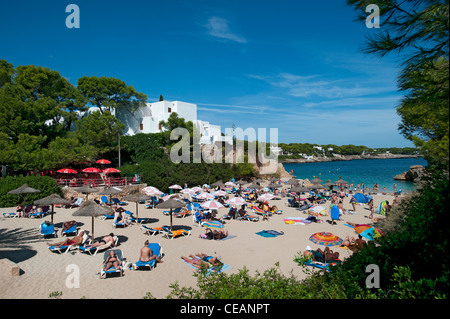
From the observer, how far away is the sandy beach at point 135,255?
7.20 metres

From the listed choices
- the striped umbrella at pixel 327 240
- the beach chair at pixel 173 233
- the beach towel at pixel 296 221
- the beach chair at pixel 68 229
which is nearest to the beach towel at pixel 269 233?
the striped umbrella at pixel 327 240

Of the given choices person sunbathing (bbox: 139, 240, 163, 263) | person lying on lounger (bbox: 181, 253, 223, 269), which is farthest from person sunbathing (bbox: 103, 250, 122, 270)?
person lying on lounger (bbox: 181, 253, 223, 269)

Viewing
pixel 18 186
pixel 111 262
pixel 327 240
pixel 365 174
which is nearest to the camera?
pixel 111 262

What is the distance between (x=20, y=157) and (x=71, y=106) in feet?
42.5

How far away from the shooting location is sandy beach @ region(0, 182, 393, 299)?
720 centimetres

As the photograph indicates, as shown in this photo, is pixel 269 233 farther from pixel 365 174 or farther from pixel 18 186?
pixel 365 174

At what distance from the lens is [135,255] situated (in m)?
10.1

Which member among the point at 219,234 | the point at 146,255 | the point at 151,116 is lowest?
the point at 219,234

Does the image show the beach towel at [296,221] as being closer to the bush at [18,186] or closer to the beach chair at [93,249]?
the beach chair at [93,249]

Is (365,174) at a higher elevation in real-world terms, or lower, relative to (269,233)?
lower

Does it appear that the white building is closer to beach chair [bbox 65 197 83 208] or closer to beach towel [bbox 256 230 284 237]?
beach chair [bbox 65 197 83 208]

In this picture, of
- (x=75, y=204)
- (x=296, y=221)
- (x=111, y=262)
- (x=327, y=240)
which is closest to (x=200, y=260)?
(x=111, y=262)
